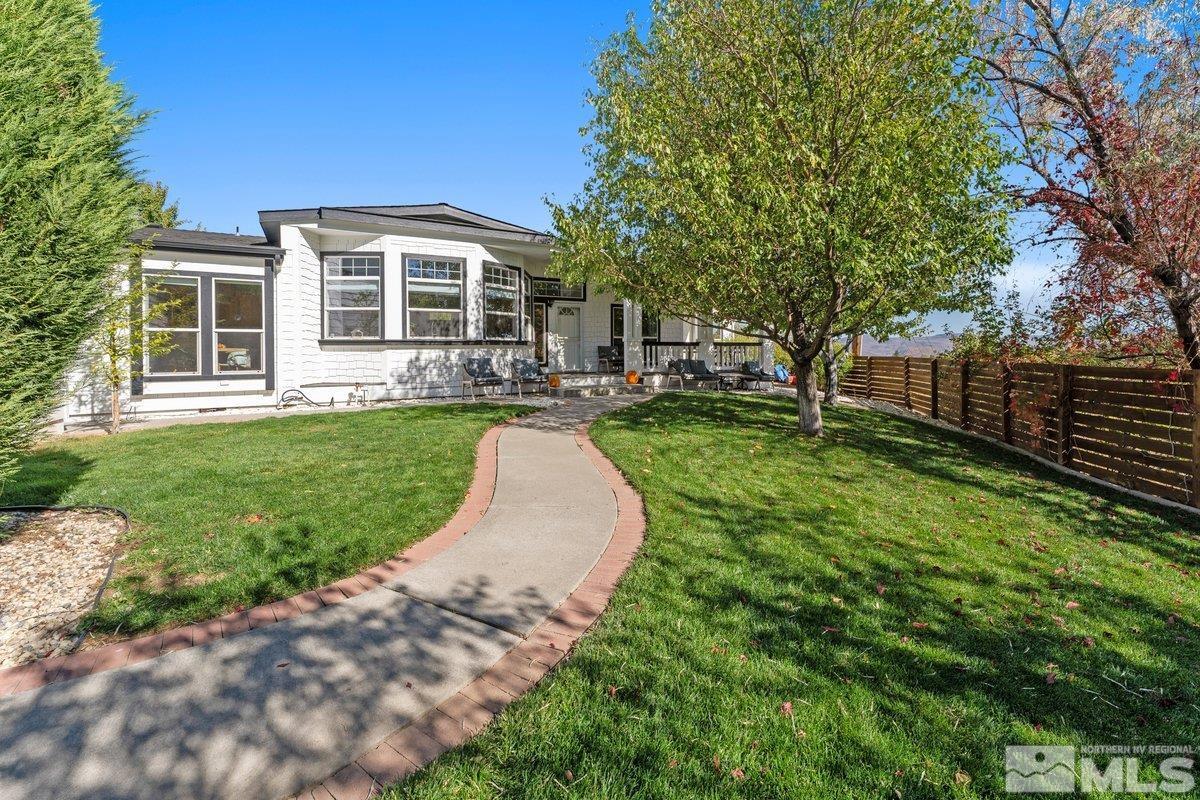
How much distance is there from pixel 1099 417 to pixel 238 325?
1618 centimetres

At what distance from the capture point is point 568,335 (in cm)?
1814

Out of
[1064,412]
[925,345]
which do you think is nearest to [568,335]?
[925,345]

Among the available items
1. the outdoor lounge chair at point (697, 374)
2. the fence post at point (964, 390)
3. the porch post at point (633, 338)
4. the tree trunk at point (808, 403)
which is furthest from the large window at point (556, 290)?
the fence post at point (964, 390)

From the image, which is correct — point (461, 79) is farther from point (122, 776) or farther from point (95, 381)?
point (122, 776)

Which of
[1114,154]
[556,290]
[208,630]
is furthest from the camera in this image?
[556,290]

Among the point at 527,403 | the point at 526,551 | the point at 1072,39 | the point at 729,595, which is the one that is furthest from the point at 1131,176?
the point at 527,403

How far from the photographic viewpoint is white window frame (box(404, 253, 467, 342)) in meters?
13.3

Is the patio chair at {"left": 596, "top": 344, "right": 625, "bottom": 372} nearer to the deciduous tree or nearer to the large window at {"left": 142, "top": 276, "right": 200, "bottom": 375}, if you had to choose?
the deciduous tree

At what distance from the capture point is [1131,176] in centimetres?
717

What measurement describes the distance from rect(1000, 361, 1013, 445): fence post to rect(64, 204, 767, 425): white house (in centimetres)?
796

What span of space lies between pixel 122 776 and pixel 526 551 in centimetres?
247

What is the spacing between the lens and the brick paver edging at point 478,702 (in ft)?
6.52

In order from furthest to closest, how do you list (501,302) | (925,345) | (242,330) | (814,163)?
(501,302)
(925,345)
(242,330)
(814,163)

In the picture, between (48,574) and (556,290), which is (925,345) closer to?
(556,290)
